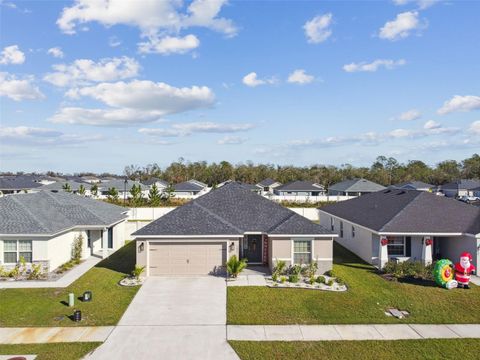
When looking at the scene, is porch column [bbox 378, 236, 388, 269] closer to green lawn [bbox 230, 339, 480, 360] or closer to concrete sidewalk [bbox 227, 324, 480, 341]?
concrete sidewalk [bbox 227, 324, 480, 341]

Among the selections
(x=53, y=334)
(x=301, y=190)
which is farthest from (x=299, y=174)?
(x=53, y=334)

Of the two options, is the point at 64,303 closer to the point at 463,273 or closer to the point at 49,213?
the point at 49,213

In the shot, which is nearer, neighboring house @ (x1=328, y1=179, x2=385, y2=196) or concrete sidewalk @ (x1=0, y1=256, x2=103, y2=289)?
concrete sidewalk @ (x1=0, y1=256, x2=103, y2=289)

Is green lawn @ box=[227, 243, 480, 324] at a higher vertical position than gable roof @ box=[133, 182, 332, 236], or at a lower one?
lower

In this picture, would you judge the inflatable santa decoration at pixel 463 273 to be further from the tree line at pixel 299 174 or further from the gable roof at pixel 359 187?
the tree line at pixel 299 174

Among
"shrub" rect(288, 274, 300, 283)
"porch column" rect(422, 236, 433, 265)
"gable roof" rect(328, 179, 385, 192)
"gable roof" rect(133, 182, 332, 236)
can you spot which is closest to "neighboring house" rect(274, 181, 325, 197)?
"gable roof" rect(328, 179, 385, 192)

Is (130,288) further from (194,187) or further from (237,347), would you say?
(194,187)

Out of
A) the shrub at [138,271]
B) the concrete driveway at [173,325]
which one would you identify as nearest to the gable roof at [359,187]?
the concrete driveway at [173,325]
